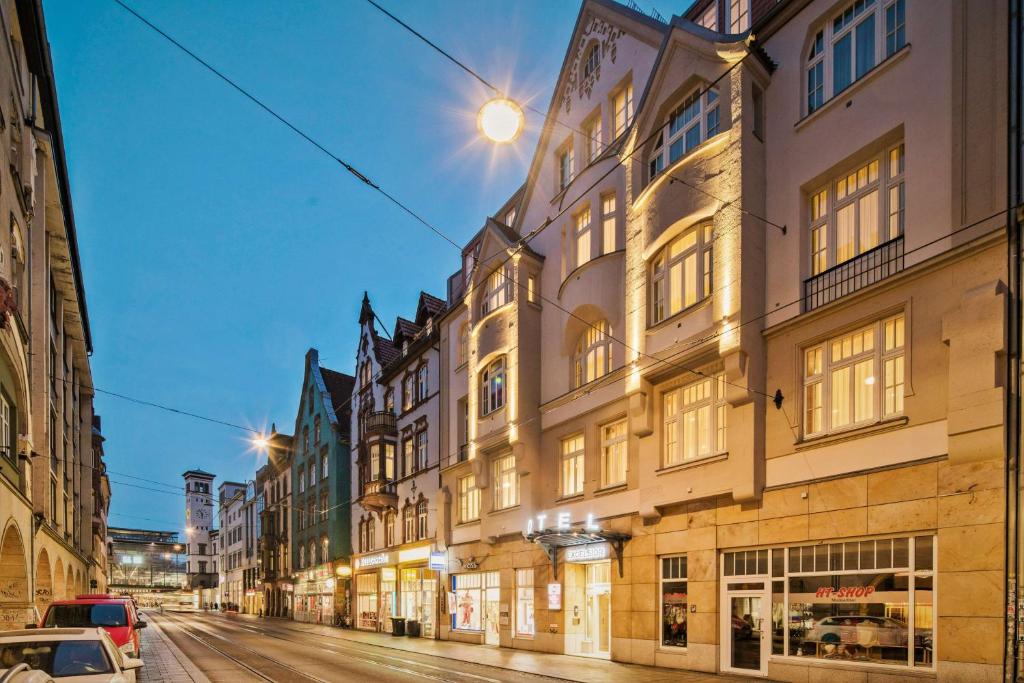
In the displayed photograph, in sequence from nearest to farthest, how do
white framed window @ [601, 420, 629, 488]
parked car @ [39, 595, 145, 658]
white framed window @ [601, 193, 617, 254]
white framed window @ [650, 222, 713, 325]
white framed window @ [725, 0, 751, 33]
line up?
parked car @ [39, 595, 145, 658] < white framed window @ [650, 222, 713, 325] < white framed window @ [725, 0, 751, 33] < white framed window @ [601, 420, 629, 488] < white framed window @ [601, 193, 617, 254]

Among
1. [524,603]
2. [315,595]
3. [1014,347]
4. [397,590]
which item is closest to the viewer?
[1014,347]

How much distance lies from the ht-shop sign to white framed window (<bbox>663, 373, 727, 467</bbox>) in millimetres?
3796

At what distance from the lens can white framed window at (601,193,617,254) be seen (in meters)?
23.1

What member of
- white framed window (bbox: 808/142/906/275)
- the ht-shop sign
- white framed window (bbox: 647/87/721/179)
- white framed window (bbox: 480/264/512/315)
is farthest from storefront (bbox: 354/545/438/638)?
white framed window (bbox: 808/142/906/275)

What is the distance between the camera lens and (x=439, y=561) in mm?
31828

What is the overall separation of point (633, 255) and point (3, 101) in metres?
15.1

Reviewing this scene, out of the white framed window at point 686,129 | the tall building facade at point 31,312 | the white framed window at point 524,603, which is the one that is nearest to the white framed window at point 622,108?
the white framed window at point 686,129

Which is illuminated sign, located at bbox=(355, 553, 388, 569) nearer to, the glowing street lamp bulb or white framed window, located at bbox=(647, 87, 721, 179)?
white framed window, located at bbox=(647, 87, 721, 179)

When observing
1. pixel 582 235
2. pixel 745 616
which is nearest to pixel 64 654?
pixel 745 616

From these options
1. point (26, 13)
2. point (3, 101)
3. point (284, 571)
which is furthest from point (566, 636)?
point (284, 571)

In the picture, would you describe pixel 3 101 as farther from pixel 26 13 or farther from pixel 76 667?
pixel 76 667

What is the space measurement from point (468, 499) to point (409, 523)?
7.74 metres

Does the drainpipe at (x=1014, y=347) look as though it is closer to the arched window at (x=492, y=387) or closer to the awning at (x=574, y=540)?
the awning at (x=574, y=540)

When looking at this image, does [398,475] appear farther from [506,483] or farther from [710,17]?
[710,17]
